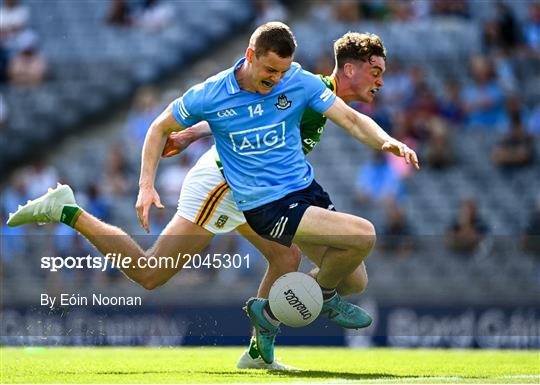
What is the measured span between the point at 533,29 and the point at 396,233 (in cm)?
500

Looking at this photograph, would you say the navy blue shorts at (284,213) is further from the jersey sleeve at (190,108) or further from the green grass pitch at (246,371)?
the green grass pitch at (246,371)

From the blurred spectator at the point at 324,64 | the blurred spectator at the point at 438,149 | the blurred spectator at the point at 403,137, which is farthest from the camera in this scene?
the blurred spectator at the point at 324,64

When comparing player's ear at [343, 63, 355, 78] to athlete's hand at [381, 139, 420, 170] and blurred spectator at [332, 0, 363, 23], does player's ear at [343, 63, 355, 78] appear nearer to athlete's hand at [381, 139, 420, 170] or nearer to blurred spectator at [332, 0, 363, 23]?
athlete's hand at [381, 139, 420, 170]

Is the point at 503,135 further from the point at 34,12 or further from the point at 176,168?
the point at 34,12

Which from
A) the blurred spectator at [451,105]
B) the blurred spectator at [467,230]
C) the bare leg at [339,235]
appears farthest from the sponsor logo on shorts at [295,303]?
the blurred spectator at [451,105]

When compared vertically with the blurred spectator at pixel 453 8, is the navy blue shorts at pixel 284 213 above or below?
below

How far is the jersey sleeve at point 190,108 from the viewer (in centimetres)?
996

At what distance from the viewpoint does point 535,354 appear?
13211 millimetres

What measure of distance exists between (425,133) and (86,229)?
928 cm

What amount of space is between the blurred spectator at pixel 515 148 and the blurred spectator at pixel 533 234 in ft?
2.98

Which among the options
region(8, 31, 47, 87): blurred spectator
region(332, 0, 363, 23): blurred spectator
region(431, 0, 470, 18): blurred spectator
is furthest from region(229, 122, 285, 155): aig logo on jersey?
region(8, 31, 47, 87): blurred spectator

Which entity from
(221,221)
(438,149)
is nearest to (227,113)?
(221,221)

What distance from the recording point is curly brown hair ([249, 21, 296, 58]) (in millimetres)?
9492

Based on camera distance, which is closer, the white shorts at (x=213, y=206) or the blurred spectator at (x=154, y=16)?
the white shorts at (x=213, y=206)
